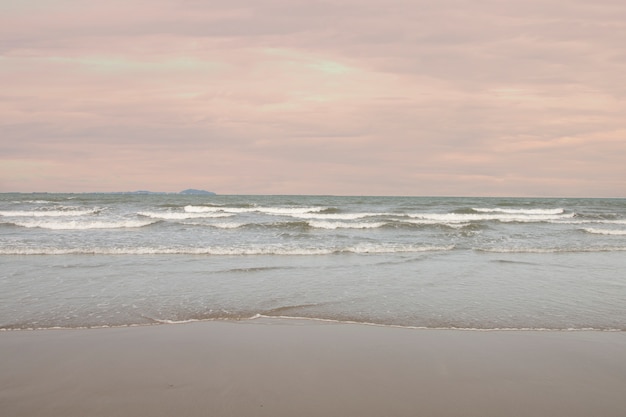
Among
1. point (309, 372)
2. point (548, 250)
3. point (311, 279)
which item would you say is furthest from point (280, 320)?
point (548, 250)

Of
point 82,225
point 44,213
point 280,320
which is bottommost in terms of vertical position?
point 280,320

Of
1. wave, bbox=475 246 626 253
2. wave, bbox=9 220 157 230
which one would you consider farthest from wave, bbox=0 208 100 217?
wave, bbox=475 246 626 253

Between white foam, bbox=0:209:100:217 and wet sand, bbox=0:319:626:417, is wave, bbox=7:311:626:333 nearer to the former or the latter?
wet sand, bbox=0:319:626:417

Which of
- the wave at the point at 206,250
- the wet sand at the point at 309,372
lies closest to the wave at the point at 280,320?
the wet sand at the point at 309,372

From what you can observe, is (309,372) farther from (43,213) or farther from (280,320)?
(43,213)

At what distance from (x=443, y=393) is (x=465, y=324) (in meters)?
2.50

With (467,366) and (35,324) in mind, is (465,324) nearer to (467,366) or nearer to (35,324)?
(467,366)

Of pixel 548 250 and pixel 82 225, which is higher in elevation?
pixel 82 225


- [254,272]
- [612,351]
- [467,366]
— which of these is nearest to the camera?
[467,366]

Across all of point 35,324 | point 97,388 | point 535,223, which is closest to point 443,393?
point 97,388

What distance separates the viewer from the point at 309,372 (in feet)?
15.2

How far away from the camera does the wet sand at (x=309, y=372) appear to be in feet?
12.8

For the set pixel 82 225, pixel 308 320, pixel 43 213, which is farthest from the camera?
pixel 43 213

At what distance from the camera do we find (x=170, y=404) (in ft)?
12.8
